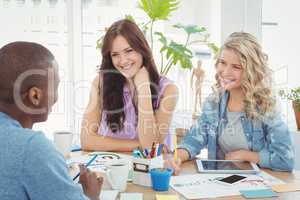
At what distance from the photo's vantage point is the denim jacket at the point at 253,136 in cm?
153

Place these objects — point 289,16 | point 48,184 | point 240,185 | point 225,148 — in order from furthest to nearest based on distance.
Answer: point 289,16 < point 225,148 < point 240,185 < point 48,184

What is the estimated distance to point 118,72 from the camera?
220 centimetres

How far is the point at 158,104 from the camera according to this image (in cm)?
215

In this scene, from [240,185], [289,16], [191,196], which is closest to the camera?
[191,196]

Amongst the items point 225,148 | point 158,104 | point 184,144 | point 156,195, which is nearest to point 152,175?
point 156,195

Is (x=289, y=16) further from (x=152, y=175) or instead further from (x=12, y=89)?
(x=12, y=89)

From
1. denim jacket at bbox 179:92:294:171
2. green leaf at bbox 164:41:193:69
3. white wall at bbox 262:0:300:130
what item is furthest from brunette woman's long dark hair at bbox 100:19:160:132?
white wall at bbox 262:0:300:130

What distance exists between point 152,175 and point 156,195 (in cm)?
8

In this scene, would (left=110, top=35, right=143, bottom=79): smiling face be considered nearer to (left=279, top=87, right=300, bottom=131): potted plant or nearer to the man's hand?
the man's hand

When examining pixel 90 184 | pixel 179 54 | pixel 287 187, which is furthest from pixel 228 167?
pixel 179 54

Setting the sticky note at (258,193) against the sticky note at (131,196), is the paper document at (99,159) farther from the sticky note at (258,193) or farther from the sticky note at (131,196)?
the sticky note at (258,193)

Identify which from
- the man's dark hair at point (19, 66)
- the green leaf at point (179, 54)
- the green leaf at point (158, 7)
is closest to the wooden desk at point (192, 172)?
the man's dark hair at point (19, 66)

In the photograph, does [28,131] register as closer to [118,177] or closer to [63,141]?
[118,177]

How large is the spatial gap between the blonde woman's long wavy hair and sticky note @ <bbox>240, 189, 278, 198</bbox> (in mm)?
561
